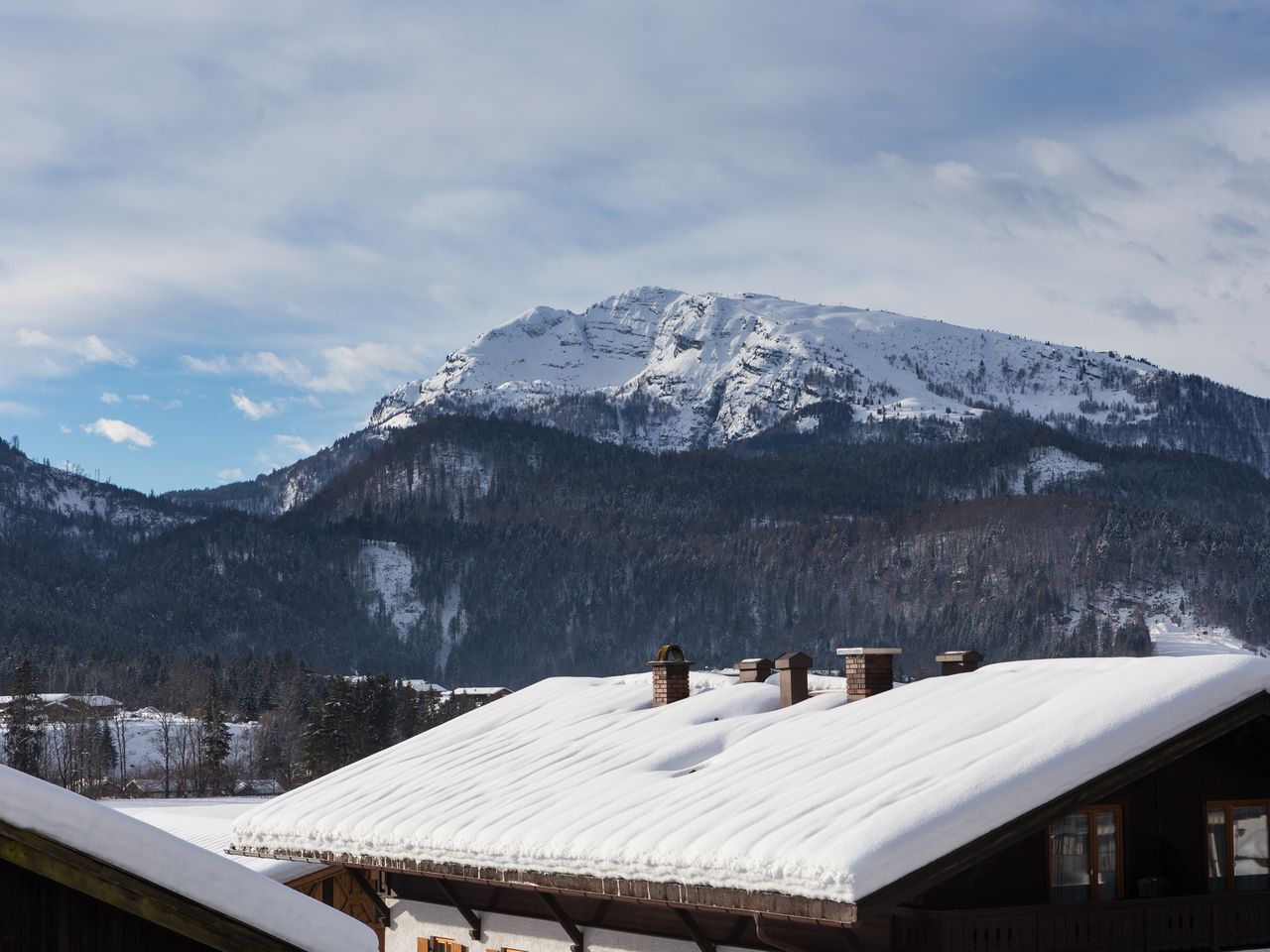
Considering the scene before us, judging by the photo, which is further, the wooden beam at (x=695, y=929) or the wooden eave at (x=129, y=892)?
the wooden beam at (x=695, y=929)

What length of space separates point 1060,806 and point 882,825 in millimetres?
1912

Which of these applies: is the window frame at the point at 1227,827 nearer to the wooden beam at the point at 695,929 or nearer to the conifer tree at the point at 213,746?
the wooden beam at the point at 695,929

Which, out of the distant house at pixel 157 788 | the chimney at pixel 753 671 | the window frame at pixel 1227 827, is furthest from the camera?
the distant house at pixel 157 788

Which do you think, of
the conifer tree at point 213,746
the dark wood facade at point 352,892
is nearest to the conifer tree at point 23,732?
the conifer tree at point 213,746

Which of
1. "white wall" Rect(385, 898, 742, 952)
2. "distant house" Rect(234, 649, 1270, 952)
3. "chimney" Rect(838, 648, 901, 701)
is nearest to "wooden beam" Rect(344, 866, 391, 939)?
"white wall" Rect(385, 898, 742, 952)

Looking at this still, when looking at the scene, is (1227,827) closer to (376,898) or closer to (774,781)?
(774,781)

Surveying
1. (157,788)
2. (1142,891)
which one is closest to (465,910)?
(1142,891)

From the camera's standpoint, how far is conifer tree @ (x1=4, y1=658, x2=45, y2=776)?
124m

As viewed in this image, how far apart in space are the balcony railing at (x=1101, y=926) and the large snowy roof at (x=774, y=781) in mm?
1211

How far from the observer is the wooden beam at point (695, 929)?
14.4 m

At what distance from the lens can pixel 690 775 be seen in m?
15.9

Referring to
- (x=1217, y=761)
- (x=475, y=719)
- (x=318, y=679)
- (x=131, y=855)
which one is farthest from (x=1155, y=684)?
(x=318, y=679)

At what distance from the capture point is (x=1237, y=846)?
15.2 m

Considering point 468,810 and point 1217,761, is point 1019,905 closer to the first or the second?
point 1217,761
